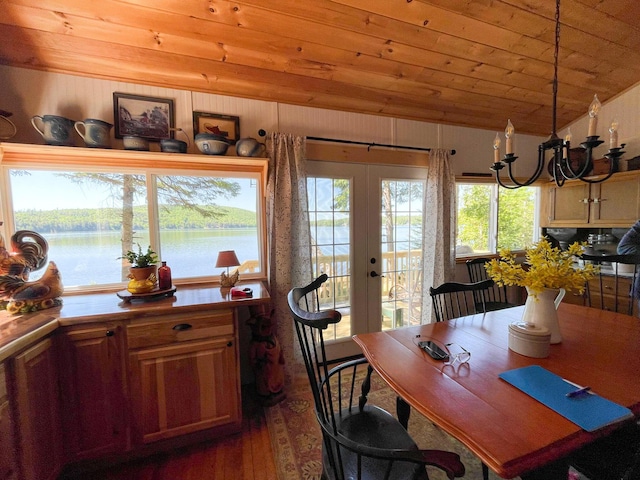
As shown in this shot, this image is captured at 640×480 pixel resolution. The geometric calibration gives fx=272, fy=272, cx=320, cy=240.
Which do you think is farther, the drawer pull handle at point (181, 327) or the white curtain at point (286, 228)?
the white curtain at point (286, 228)

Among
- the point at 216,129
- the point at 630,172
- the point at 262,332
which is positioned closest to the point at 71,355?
the point at 262,332

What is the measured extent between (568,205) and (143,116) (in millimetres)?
4405

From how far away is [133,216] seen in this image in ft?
6.91

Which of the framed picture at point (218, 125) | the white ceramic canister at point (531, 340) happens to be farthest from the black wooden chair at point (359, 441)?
the framed picture at point (218, 125)

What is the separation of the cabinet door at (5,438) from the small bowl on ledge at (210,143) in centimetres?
153

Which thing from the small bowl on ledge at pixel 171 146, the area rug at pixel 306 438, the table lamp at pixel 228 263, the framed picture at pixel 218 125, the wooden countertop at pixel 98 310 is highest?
the framed picture at pixel 218 125

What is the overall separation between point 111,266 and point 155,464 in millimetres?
1368

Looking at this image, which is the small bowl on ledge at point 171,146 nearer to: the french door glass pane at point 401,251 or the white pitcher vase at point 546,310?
the french door glass pane at point 401,251

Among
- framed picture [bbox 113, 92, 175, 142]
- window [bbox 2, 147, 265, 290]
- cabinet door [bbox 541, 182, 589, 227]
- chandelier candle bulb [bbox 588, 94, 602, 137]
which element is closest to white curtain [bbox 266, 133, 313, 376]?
window [bbox 2, 147, 265, 290]

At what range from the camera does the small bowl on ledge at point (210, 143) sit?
1.95 metres

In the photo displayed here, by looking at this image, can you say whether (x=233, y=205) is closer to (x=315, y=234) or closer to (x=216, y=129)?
(x=216, y=129)

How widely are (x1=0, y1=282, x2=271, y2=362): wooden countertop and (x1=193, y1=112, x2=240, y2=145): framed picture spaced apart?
1242mm

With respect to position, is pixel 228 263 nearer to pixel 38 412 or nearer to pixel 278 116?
pixel 38 412

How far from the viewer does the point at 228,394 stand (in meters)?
1.73
